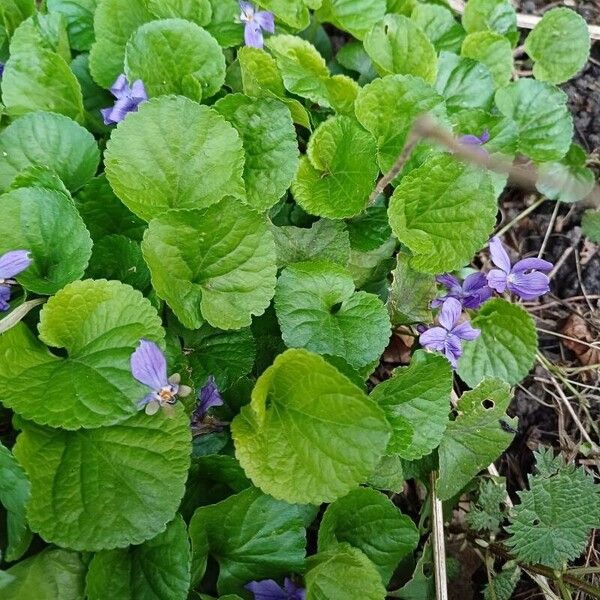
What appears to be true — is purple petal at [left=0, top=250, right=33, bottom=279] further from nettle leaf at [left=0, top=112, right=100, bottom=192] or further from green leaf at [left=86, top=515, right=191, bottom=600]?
green leaf at [left=86, top=515, right=191, bottom=600]

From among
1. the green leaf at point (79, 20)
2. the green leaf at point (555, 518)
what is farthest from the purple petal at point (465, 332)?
the green leaf at point (79, 20)

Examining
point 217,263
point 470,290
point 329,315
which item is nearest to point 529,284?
point 470,290

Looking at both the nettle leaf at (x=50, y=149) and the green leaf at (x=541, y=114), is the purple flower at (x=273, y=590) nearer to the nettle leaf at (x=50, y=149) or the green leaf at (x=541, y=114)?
the nettle leaf at (x=50, y=149)

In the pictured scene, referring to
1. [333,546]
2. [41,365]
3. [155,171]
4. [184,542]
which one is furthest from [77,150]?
[333,546]

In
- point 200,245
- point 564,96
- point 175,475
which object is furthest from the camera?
point 564,96

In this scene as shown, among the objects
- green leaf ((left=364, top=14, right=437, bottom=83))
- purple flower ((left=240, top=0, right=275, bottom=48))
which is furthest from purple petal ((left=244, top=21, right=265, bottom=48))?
green leaf ((left=364, top=14, right=437, bottom=83))

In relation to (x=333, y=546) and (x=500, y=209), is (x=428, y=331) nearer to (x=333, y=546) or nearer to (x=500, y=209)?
(x=333, y=546)
